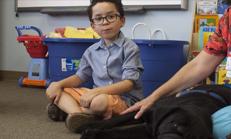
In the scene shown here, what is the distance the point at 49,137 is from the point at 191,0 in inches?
51.4

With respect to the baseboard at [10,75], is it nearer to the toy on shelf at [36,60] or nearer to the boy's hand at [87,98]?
the toy on shelf at [36,60]

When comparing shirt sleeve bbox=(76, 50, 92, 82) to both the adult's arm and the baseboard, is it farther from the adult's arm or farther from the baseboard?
the baseboard

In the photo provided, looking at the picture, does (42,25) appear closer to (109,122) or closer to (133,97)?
(133,97)

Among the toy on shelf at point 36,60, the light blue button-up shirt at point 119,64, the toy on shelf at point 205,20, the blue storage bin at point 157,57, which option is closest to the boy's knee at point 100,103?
the light blue button-up shirt at point 119,64

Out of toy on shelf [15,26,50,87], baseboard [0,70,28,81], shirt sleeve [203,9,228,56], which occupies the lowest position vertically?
baseboard [0,70,28,81]

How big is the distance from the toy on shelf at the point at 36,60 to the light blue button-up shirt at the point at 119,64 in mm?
976

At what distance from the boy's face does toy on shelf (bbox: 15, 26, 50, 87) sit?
3.36 ft

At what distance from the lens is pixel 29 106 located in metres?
1.75

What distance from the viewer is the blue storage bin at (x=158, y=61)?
73.9 inches

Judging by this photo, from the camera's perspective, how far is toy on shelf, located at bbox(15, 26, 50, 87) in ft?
7.79

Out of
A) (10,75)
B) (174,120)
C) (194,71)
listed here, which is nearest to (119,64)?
(194,71)

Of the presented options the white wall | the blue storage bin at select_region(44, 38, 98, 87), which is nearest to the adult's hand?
the blue storage bin at select_region(44, 38, 98, 87)

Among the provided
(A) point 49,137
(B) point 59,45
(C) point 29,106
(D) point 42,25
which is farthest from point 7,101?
(D) point 42,25

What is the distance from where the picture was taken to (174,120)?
0.75 meters
